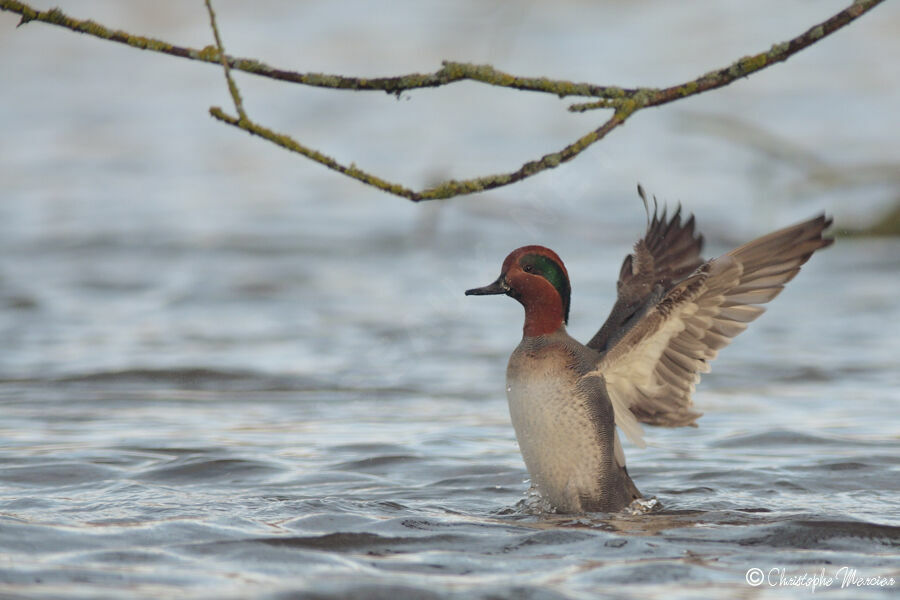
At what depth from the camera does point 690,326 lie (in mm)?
5516

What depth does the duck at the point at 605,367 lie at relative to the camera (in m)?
5.36

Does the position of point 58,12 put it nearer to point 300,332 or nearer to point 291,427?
point 291,427

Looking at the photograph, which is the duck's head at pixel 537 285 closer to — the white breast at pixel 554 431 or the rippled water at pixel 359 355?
the white breast at pixel 554 431

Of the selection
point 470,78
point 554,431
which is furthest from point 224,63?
point 554,431

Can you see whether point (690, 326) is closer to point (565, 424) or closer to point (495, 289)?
point (565, 424)

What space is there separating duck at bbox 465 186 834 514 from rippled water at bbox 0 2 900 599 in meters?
0.22

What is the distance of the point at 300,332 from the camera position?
1051 cm

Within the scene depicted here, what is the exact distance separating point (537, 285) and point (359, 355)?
430 centimetres

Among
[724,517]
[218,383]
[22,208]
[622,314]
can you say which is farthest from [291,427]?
[22,208]

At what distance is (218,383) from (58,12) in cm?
536

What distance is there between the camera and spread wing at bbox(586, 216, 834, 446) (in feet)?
17.1
